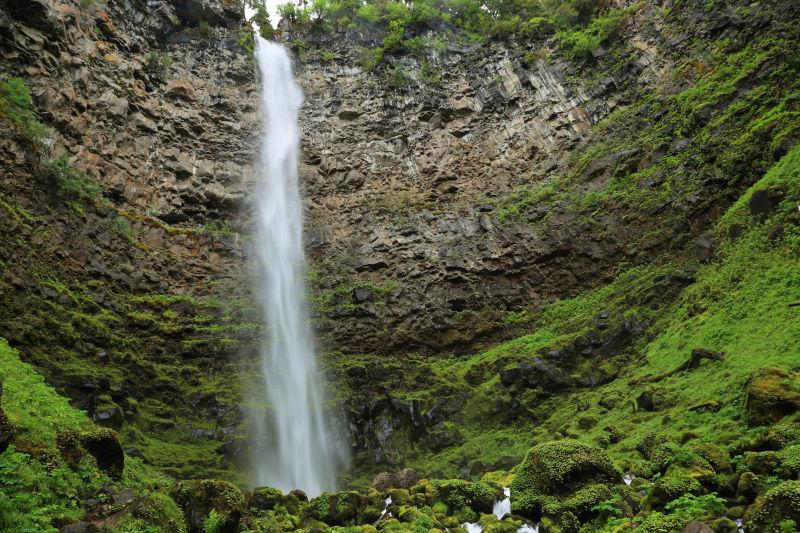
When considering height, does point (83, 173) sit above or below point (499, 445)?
above

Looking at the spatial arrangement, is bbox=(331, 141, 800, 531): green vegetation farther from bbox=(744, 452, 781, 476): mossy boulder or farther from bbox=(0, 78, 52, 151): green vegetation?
bbox=(0, 78, 52, 151): green vegetation

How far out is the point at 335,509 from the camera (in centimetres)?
958

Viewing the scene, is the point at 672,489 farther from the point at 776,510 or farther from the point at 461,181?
the point at 461,181

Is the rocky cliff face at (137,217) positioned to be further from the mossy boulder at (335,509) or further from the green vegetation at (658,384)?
the mossy boulder at (335,509)

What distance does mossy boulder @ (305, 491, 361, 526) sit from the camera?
372 inches

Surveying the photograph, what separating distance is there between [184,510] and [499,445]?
882cm

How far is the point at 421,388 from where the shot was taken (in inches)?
661

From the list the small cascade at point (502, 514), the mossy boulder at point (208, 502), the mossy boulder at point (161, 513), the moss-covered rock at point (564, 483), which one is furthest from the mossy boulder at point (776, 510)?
the mossy boulder at point (161, 513)

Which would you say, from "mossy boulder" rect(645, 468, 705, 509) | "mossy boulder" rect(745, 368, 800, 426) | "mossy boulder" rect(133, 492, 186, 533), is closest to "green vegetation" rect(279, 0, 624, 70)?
"mossy boulder" rect(745, 368, 800, 426)

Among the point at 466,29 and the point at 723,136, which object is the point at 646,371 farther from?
the point at 466,29

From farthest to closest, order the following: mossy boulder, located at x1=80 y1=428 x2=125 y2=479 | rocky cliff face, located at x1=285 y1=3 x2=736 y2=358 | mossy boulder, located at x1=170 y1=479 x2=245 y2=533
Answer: rocky cliff face, located at x1=285 y1=3 x2=736 y2=358
mossy boulder, located at x1=80 y1=428 x2=125 y2=479
mossy boulder, located at x1=170 y1=479 x2=245 y2=533

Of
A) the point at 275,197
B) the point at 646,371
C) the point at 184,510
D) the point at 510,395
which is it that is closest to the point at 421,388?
the point at 510,395

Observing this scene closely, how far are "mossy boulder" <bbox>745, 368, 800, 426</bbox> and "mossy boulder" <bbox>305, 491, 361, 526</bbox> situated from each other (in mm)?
7075

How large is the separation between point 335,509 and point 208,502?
97.4 inches
